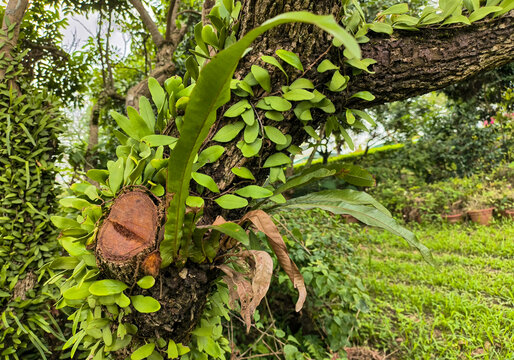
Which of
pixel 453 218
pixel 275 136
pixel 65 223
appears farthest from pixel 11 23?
pixel 453 218

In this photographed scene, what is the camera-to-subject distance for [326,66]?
2.69ft

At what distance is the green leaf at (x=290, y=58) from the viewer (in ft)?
2.52

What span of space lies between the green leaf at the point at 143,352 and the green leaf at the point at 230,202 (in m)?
0.38

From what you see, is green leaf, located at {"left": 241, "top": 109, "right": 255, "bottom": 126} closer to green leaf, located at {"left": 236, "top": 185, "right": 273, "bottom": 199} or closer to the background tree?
the background tree

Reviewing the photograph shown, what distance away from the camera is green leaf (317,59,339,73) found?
82 cm

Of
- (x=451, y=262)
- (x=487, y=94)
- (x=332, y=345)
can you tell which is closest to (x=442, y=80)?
(x=332, y=345)

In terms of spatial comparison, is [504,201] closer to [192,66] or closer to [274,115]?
[274,115]

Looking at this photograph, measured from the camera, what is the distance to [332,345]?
166cm

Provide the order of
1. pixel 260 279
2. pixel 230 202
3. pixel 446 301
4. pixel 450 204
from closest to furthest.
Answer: pixel 260 279 < pixel 230 202 < pixel 446 301 < pixel 450 204

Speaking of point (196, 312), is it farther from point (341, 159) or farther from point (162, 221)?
point (341, 159)

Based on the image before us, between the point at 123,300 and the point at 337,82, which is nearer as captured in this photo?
the point at 123,300

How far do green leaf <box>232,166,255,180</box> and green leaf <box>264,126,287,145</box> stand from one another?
108mm

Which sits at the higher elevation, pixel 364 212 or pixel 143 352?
→ pixel 364 212

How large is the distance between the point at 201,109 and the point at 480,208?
498 cm
